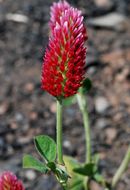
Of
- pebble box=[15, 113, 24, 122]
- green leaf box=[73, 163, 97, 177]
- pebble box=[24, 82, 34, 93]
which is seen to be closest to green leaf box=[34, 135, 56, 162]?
green leaf box=[73, 163, 97, 177]

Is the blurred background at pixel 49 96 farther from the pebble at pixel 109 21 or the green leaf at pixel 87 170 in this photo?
the green leaf at pixel 87 170

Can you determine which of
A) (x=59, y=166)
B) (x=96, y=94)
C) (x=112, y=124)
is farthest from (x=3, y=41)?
(x=59, y=166)

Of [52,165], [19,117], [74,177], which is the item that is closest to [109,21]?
[19,117]

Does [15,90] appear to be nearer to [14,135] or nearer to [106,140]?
[14,135]

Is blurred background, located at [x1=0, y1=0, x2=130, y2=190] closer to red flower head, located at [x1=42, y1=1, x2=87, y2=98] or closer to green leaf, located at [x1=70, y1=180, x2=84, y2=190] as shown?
green leaf, located at [x1=70, y1=180, x2=84, y2=190]

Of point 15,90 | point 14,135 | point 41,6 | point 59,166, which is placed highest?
point 41,6

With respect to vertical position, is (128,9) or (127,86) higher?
(128,9)

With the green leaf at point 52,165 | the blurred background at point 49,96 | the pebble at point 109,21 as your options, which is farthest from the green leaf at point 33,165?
the pebble at point 109,21
